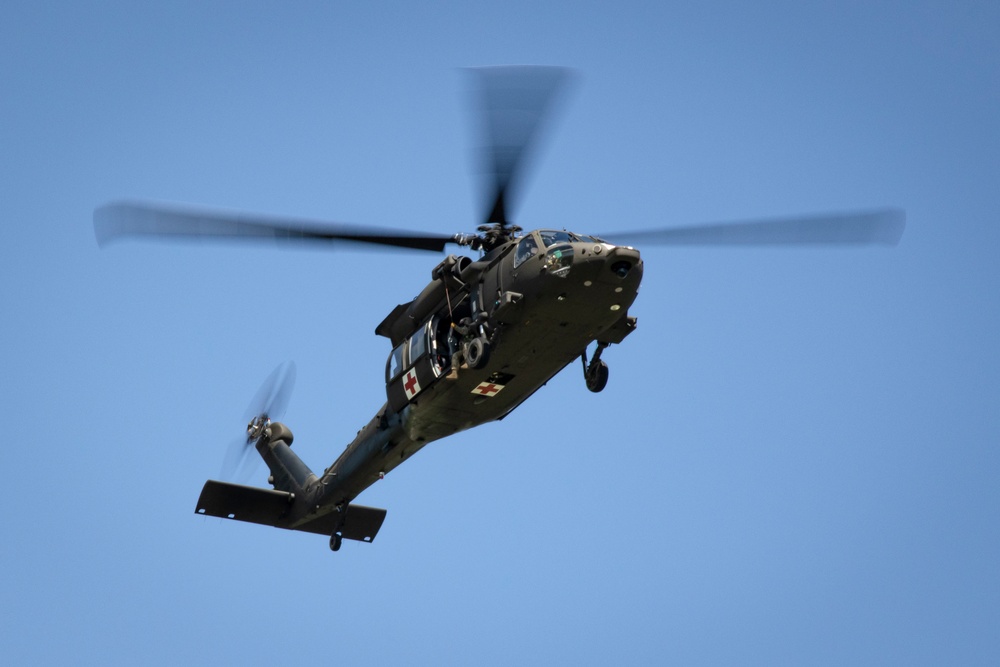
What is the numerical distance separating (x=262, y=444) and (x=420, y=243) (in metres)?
7.96

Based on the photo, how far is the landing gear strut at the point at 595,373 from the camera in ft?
83.3

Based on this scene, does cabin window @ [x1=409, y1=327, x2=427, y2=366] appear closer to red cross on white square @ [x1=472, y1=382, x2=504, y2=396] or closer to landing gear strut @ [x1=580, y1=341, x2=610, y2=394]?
red cross on white square @ [x1=472, y1=382, x2=504, y2=396]

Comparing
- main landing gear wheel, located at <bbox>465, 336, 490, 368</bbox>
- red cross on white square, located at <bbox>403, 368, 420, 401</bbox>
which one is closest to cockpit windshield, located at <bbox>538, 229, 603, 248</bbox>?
main landing gear wheel, located at <bbox>465, 336, 490, 368</bbox>

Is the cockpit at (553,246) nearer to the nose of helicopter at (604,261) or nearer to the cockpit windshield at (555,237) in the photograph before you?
the cockpit windshield at (555,237)

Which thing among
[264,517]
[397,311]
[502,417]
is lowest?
[264,517]

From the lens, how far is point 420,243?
2492 centimetres

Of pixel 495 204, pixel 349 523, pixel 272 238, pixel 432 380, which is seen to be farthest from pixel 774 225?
pixel 349 523

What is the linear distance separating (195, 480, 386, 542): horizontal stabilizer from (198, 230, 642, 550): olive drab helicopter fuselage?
1.1 inches

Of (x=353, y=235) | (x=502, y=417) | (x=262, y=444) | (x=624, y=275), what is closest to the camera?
(x=624, y=275)

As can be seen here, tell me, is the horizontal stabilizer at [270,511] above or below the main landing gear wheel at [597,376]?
below

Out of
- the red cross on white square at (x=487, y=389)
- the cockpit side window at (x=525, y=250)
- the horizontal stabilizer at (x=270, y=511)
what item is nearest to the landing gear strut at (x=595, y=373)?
the red cross on white square at (x=487, y=389)

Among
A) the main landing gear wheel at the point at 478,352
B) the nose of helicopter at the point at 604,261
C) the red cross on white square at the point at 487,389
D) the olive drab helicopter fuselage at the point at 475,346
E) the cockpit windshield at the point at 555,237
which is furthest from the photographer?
the red cross on white square at the point at 487,389

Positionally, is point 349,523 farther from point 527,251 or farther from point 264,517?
point 527,251

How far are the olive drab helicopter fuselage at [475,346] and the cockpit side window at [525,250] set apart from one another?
2 centimetres
